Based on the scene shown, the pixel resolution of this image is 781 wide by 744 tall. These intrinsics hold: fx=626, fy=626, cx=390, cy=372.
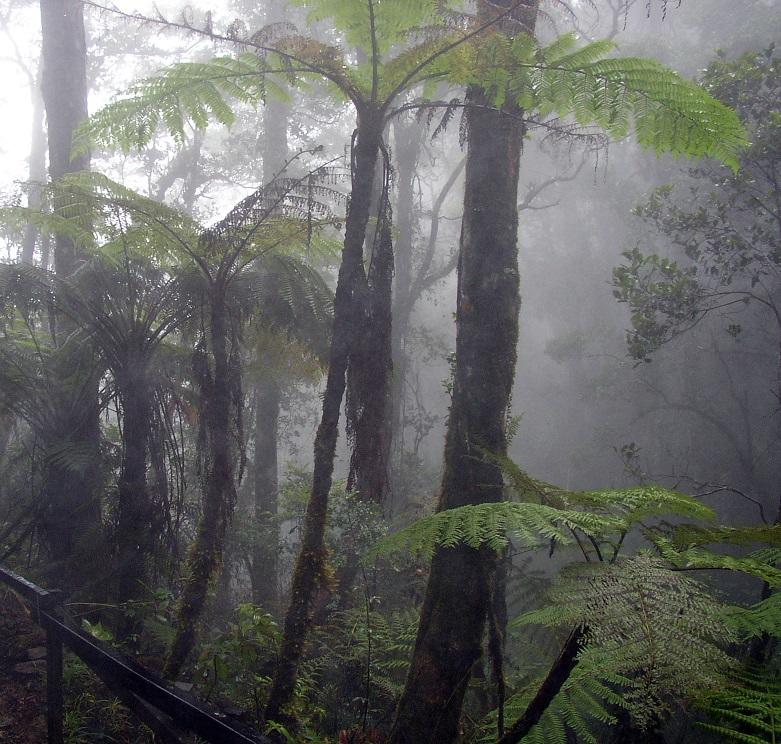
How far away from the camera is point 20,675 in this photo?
383cm

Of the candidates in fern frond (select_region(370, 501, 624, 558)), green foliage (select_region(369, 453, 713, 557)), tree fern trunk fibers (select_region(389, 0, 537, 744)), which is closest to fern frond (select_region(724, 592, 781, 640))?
green foliage (select_region(369, 453, 713, 557))

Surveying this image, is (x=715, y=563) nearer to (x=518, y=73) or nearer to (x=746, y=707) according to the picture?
(x=746, y=707)

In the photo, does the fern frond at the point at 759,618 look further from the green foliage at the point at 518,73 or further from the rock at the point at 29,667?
the rock at the point at 29,667

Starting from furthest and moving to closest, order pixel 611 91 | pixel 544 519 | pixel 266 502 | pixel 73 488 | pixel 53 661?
pixel 266 502 → pixel 73 488 → pixel 611 91 → pixel 53 661 → pixel 544 519

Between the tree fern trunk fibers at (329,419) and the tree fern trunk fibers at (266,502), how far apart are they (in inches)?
152

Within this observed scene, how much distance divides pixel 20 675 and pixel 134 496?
4.17ft

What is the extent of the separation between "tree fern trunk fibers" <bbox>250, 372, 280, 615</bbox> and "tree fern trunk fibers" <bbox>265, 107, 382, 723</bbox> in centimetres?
386

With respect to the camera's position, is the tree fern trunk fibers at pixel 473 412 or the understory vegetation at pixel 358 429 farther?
the tree fern trunk fibers at pixel 473 412

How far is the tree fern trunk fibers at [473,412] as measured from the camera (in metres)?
3.04

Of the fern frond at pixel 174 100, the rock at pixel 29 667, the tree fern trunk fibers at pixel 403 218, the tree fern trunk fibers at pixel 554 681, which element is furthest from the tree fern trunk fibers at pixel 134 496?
the tree fern trunk fibers at pixel 403 218

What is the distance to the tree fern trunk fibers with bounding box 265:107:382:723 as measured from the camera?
3.12 meters

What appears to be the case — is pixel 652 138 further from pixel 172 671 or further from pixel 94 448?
pixel 94 448

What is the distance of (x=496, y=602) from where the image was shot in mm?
4387

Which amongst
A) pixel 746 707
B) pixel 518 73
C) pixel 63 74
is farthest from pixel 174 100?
pixel 63 74
